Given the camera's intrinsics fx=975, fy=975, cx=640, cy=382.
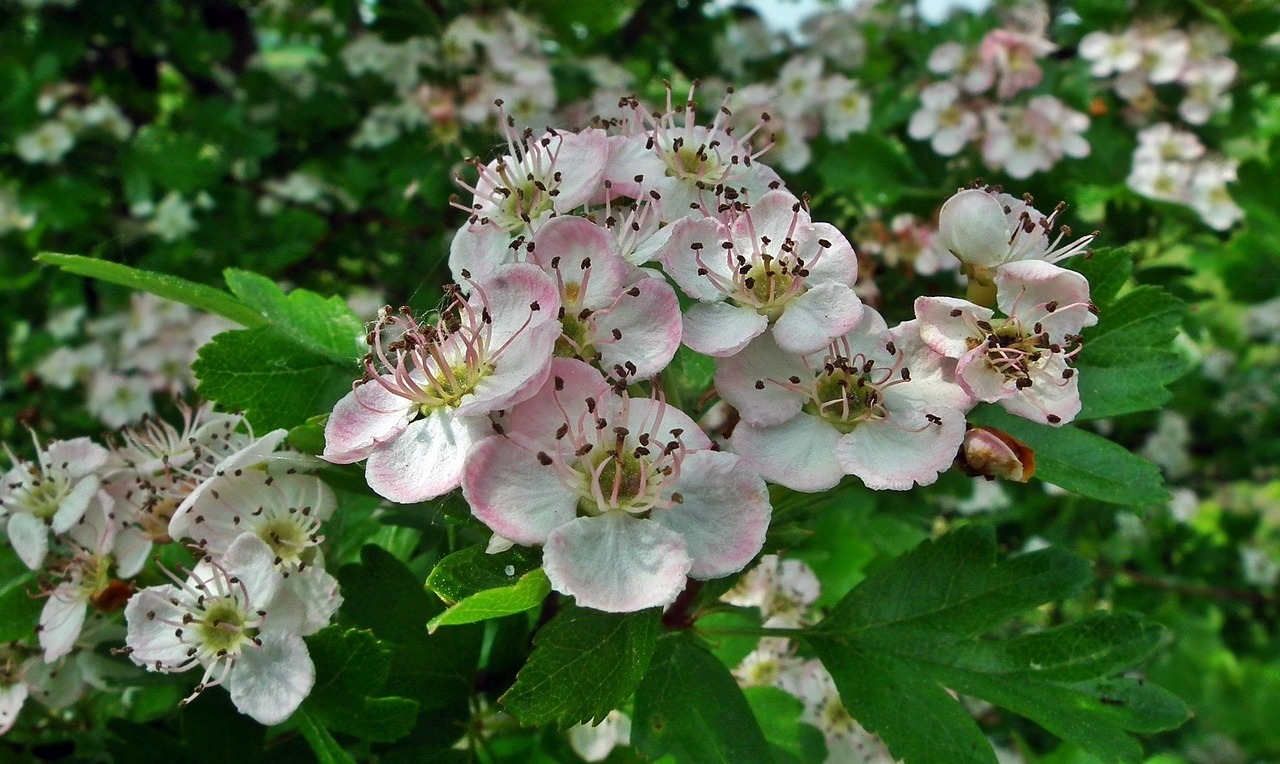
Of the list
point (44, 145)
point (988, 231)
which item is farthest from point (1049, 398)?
point (44, 145)

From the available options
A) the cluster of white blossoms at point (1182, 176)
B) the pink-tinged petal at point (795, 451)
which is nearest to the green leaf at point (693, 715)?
the pink-tinged petal at point (795, 451)

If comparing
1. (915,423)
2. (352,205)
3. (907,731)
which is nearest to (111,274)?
(915,423)

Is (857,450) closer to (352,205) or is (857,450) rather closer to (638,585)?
(638,585)

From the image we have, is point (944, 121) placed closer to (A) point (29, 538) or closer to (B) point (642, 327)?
(B) point (642, 327)

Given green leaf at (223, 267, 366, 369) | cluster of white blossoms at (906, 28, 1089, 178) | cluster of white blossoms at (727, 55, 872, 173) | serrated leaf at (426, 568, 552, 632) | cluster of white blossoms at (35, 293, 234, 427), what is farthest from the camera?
cluster of white blossoms at (35, 293, 234, 427)

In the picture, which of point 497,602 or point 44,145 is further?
point 44,145

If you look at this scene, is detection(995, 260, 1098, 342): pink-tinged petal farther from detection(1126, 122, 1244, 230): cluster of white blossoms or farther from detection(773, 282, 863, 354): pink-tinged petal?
detection(1126, 122, 1244, 230): cluster of white blossoms

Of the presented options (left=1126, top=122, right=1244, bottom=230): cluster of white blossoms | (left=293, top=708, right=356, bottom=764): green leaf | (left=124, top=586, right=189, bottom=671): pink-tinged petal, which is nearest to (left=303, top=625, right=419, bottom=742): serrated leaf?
(left=293, top=708, right=356, bottom=764): green leaf
